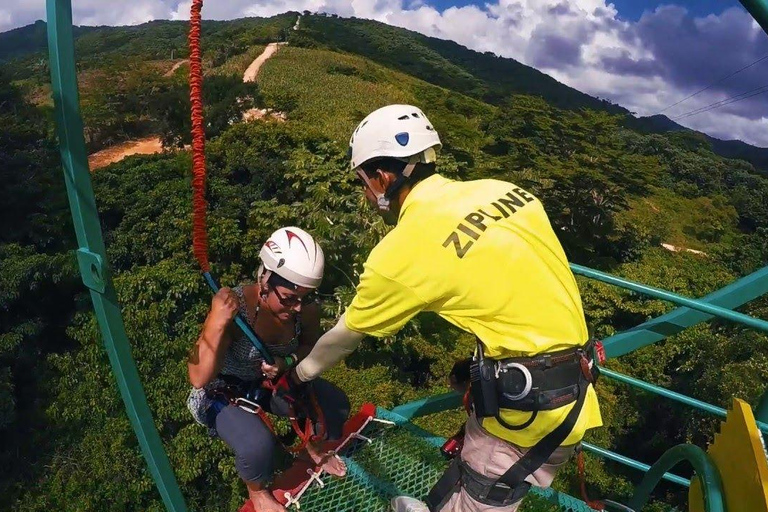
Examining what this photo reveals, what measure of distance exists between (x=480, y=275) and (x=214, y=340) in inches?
43.7

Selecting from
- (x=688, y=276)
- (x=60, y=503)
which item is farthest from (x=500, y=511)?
(x=688, y=276)

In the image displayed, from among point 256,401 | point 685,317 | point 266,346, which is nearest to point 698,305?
point 685,317

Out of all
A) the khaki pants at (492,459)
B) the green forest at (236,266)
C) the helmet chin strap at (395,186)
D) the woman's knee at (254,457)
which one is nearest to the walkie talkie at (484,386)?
the khaki pants at (492,459)

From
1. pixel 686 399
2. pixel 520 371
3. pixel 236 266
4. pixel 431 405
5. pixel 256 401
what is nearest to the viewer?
pixel 520 371

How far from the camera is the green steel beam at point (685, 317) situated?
95.9 inches

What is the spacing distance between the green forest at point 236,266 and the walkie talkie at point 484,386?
140 cm

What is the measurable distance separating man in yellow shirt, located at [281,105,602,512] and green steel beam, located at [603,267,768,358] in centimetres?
78

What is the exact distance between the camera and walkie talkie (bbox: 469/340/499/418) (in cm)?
182

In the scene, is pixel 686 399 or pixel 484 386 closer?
pixel 484 386

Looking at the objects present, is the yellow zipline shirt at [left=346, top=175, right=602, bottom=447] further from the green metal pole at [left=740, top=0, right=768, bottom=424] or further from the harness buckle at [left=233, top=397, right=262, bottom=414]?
the harness buckle at [left=233, top=397, right=262, bottom=414]

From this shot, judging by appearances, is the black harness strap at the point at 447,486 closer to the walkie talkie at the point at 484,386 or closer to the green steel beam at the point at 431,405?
the walkie talkie at the point at 484,386

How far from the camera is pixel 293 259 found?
250 cm

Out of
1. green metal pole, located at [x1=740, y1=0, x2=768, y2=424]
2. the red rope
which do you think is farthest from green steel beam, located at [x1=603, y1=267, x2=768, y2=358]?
the red rope

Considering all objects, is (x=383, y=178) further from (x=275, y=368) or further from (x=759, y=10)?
(x=759, y=10)
